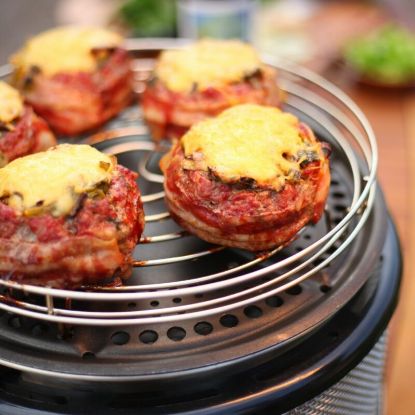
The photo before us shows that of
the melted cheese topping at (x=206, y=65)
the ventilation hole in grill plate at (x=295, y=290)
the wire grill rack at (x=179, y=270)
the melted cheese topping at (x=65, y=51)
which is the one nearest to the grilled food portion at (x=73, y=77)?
the melted cheese topping at (x=65, y=51)

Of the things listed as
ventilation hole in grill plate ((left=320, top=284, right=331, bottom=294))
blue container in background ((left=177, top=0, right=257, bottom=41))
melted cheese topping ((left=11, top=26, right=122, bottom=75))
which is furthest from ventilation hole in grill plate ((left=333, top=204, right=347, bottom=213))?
blue container in background ((left=177, top=0, right=257, bottom=41))

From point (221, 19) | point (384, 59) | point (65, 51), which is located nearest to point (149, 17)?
point (221, 19)

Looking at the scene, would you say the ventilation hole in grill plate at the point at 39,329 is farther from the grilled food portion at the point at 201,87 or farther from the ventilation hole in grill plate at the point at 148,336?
the grilled food portion at the point at 201,87

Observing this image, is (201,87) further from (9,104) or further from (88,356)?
(88,356)

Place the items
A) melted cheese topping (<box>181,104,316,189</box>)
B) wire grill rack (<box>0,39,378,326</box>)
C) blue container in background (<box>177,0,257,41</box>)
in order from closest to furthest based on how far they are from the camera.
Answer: wire grill rack (<box>0,39,378,326</box>), melted cheese topping (<box>181,104,316,189</box>), blue container in background (<box>177,0,257,41</box>)

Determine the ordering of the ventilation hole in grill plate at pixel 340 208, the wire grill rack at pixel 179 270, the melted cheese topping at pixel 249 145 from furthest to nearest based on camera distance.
Result: the ventilation hole in grill plate at pixel 340 208 → the melted cheese topping at pixel 249 145 → the wire grill rack at pixel 179 270

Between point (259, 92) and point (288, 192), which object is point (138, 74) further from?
point (288, 192)

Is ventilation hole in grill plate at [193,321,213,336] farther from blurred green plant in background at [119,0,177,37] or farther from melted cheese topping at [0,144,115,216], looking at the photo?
blurred green plant in background at [119,0,177,37]
